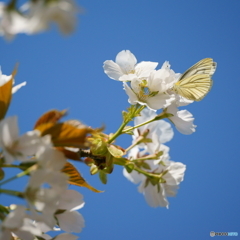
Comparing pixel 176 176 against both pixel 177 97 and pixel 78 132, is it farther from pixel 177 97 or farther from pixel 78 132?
pixel 78 132

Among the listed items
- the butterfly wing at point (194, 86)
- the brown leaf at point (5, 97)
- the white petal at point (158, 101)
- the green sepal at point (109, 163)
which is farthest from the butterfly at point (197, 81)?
the brown leaf at point (5, 97)

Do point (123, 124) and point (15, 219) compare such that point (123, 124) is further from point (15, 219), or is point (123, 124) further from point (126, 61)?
point (15, 219)

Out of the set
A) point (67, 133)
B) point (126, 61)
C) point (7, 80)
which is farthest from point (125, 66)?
point (67, 133)

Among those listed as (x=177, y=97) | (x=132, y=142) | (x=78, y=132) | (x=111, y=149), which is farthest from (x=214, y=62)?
(x=78, y=132)

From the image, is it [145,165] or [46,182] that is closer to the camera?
[46,182]

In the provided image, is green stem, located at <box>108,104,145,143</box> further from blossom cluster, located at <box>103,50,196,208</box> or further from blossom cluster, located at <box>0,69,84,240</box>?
blossom cluster, located at <box>0,69,84,240</box>

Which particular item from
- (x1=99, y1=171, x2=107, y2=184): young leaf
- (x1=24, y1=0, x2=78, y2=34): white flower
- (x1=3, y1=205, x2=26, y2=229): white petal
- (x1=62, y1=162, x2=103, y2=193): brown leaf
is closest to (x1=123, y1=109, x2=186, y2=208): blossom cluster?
(x1=99, y1=171, x2=107, y2=184): young leaf

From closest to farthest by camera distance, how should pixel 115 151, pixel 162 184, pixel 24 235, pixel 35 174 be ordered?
pixel 35 174 → pixel 24 235 → pixel 115 151 → pixel 162 184
